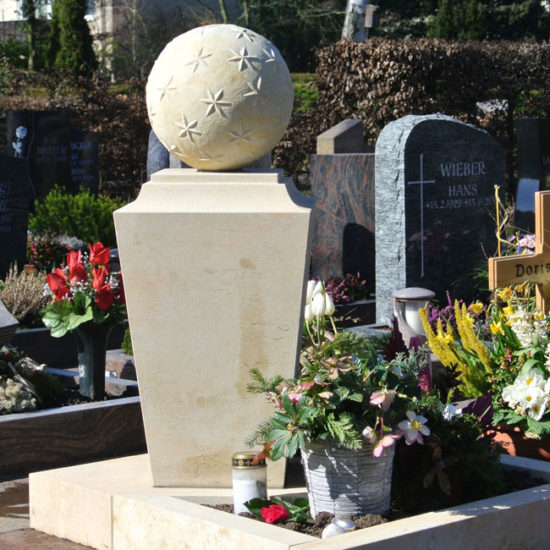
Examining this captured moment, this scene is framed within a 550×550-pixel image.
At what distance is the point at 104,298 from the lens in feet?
20.4

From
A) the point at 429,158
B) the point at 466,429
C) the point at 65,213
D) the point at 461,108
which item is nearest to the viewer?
the point at 466,429

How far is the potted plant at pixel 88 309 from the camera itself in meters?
6.21

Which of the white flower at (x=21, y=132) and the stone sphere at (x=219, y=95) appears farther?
the white flower at (x=21, y=132)

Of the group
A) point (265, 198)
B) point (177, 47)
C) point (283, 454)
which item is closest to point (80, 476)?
point (283, 454)

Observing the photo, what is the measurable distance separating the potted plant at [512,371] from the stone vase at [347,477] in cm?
88

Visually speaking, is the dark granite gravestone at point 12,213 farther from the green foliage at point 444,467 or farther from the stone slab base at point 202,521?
the green foliage at point 444,467

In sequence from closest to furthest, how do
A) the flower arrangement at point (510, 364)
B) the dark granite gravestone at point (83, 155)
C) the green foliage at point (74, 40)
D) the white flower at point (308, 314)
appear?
Answer: the flower arrangement at point (510, 364) < the white flower at point (308, 314) < the dark granite gravestone at point (83, 155) < the green foliage at point (74, 40)

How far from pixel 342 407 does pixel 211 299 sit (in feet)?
2.67

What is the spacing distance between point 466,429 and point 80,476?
1.74 m

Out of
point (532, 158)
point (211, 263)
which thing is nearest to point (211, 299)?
point (211, 263)

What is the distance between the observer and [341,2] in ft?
A: 103

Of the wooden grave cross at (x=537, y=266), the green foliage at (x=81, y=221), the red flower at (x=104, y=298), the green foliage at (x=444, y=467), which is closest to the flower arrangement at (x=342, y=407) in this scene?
the green foliage at (x=444, y=467)

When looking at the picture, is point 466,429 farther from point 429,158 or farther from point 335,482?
point 429,158

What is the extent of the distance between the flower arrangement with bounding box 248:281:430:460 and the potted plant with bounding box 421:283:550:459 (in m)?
0.78
